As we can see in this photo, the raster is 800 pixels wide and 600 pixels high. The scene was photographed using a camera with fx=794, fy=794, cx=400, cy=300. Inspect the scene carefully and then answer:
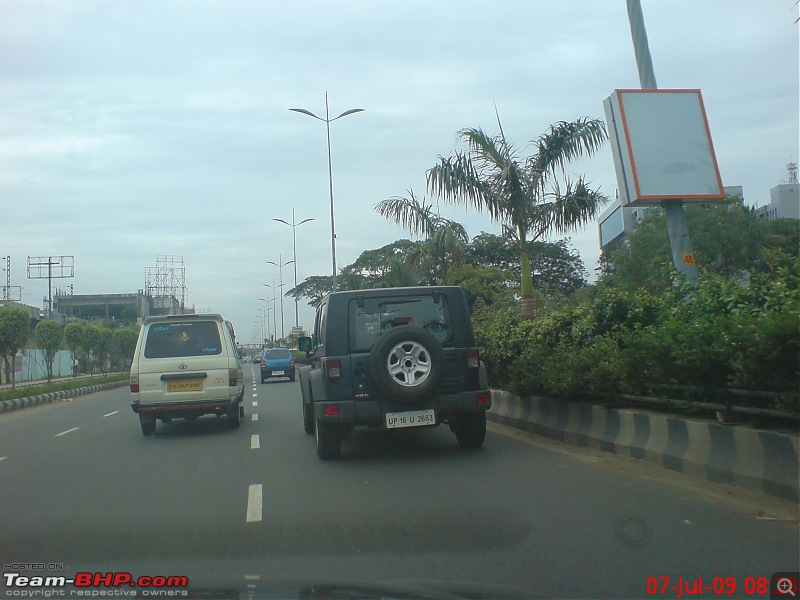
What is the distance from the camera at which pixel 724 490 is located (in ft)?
24.7

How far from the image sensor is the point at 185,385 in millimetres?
14273

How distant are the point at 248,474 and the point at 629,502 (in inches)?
184

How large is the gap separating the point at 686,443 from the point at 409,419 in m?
3.28

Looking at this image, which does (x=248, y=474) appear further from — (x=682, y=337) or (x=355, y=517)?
(x=682, y=337)

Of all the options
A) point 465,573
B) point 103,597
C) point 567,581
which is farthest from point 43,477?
point 567,581

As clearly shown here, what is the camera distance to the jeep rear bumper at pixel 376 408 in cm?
988

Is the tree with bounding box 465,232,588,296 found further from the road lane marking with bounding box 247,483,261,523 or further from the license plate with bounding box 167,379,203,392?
the road lane marking with bounding box 247,483,261,523

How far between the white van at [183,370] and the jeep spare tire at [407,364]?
555 centimetres

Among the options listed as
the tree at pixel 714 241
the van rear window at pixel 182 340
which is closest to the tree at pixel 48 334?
the tree at pixel 714 241

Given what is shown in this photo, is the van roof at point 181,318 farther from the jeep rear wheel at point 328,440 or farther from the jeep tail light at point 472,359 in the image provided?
the jeep tail light at point 472,359

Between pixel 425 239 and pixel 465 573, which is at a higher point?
pixel 425 239

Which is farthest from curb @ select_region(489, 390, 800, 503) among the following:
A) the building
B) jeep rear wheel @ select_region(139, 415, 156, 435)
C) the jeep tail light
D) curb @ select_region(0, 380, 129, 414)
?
the building

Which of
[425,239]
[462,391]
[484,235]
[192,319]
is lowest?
[462,391]

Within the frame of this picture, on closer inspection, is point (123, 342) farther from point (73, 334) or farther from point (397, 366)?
point (397, 366)
